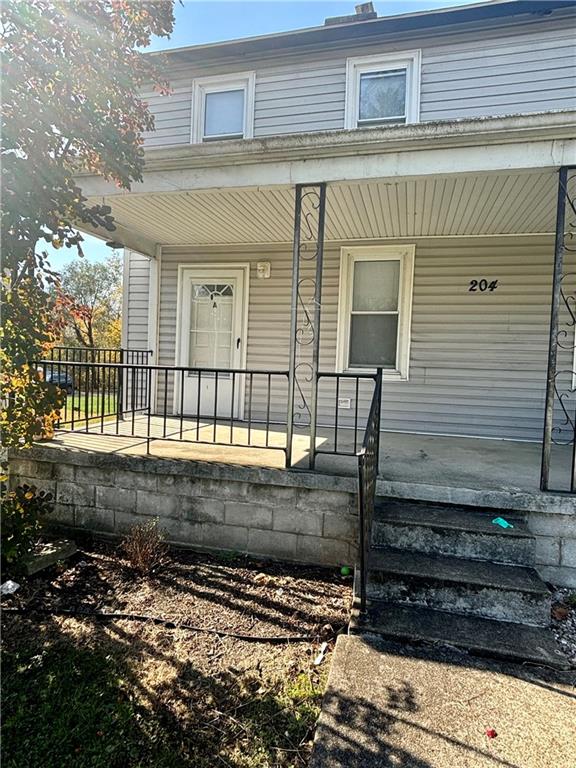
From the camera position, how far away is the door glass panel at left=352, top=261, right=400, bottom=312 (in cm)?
557

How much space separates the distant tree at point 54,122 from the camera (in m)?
2.23

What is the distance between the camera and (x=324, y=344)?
18.8 feet

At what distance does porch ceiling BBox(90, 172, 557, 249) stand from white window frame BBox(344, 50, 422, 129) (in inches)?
63.2

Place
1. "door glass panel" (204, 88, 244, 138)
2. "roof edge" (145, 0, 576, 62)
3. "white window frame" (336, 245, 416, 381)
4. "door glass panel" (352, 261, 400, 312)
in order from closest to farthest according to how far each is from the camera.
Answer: "roof edge" (145, 0, 576, 62), "white window frame" (336, 245, 416, 381), "door glass panel" (352, 261, 400, 312), "door glass panel" (204, 88, 244, 138)

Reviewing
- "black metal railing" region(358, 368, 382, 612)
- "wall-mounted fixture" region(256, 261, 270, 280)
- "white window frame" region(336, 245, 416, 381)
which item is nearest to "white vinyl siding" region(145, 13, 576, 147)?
"white window frame" region(336, 245, 416, 381)

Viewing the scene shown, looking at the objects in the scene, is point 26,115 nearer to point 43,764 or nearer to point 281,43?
point 43,764

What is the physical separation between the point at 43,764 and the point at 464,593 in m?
2.17

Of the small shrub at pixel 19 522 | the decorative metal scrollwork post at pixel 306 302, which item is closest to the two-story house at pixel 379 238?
the decorative metal scrollwork post at pixel 306 302

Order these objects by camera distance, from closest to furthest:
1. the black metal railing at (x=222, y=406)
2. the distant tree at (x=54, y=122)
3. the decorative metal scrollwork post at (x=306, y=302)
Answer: the distant tree at (x=54, y=122) → the decorative metal scrollwork post at (x=306, y=302) → the black metal railing at (x=222, y=406)

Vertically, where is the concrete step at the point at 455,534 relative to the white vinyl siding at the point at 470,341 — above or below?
below

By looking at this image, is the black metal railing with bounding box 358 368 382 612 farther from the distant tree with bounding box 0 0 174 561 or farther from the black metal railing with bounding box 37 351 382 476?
the black metal railing with bounding box 37 351 382 476

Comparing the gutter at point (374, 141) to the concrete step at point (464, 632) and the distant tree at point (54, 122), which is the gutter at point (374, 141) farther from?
the concrete step at point (464, 632)

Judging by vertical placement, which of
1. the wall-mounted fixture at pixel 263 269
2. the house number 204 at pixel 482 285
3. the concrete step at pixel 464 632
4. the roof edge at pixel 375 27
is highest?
the roof edge at pixel 375 27

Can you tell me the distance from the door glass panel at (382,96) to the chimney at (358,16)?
37.2 inches
